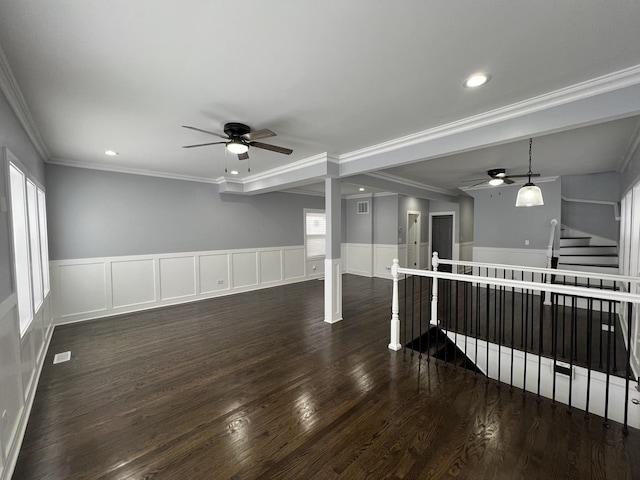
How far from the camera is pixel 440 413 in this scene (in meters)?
2.19

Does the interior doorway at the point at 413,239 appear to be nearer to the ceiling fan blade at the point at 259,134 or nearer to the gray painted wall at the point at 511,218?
the gray painted wall at the point at 511,218

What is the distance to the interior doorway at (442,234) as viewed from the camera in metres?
9.16

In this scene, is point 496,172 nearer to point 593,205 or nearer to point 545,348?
point 593,205

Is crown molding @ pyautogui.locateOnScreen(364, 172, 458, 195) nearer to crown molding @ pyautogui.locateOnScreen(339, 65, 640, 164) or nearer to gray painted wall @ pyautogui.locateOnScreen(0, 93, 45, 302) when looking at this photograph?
crown molding @ pyautogui.locateOnScreen(339, 65, 640, 164)

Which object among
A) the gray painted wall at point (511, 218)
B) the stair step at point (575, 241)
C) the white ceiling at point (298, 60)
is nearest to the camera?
the white ceiling at point (298, 60)

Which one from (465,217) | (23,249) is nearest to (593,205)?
(465,217)

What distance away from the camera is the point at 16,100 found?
2.23 metres

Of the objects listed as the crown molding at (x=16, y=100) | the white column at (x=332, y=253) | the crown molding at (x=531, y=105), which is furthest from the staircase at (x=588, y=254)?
the crown molding at (x=16, y=100)

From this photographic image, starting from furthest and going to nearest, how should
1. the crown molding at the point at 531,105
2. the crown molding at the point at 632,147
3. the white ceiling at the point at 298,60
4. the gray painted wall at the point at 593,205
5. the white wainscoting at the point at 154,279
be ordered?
the gray painted wall at the point at 593,205 < the white wainscoting at the point at 154,279 < the crown molding at the point at 632,147 < the crown molding at the point at 531,105 < the white ceiling at the point at 298,60

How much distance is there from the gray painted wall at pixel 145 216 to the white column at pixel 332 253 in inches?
117

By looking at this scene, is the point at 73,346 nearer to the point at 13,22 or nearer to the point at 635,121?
the point at 13,22

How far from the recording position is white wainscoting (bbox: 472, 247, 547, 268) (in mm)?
6277

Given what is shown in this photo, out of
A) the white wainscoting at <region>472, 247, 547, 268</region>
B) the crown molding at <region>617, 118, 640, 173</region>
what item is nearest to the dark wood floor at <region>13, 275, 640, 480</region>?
the crown molding at <region>617, 118, 640, 173</region>

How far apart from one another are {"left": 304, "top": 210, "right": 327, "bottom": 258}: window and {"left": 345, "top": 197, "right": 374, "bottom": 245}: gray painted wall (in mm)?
1036
